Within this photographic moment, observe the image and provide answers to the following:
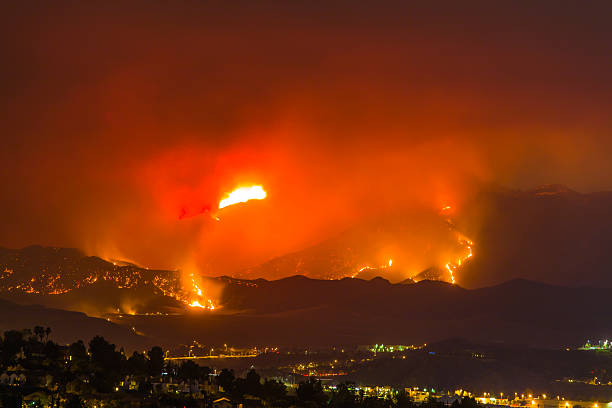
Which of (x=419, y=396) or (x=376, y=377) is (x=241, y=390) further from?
(x=376, y=377)

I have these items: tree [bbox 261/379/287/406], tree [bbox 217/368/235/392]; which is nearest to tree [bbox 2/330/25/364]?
tree [bbox 217/368/235/392]

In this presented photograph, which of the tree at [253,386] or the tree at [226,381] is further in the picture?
the tree at [226,381]

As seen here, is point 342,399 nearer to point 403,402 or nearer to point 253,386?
point 403,402

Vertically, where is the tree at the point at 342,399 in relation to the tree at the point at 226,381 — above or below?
below

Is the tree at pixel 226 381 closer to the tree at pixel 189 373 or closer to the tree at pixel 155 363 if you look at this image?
the tree at pixel 189 373

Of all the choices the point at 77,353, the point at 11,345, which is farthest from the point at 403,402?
the point at 11,345

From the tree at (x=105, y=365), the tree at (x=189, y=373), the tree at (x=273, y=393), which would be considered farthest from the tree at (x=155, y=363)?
the tree at (x=273, y=393)

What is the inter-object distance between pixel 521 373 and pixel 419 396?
31410mm

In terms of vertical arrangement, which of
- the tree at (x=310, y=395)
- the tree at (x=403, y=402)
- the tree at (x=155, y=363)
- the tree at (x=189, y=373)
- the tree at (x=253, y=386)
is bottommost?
the tree at (x=403, y=402)

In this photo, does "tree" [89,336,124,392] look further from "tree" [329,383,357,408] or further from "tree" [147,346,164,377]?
"tree" [329,383,357,408]

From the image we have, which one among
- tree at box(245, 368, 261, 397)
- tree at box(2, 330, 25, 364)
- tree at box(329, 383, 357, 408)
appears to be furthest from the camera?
tree at box(245, 368, 261, 397)

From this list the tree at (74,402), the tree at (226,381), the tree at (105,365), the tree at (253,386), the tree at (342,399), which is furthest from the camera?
the tree at (226,381)

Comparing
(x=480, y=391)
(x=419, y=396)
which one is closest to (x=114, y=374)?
(x=419, y=396)

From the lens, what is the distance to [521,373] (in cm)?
19012
